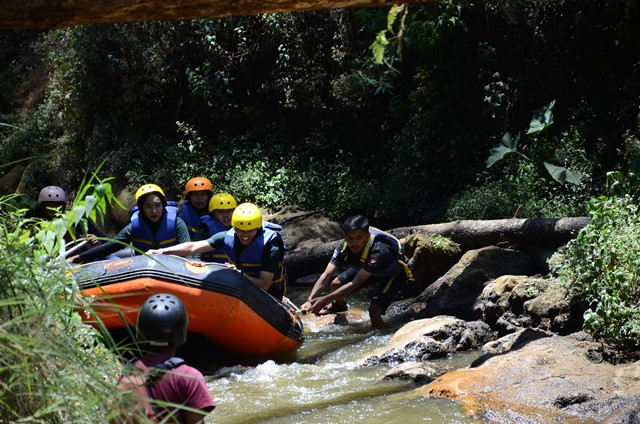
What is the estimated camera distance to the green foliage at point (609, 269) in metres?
5.78

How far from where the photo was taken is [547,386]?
5309 millimetres

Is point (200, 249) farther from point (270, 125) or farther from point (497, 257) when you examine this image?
point (270, 125)

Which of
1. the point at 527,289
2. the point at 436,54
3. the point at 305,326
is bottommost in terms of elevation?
the point at 305,326

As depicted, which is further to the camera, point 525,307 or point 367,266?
point 367,266

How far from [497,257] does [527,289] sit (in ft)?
4.77

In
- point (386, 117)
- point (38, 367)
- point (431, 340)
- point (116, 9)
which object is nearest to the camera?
point (38, 367)

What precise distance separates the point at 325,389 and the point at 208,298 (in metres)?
1.44

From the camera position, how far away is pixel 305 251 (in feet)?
36.1

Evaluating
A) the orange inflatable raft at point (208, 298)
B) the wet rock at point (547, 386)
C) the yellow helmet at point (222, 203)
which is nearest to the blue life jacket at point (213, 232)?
the yellow helmet at point (222, 203)

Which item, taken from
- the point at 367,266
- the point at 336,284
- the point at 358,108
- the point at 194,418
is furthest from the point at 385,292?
the point at 358,108

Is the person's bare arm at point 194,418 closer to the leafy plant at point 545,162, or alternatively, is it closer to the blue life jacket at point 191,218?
the blue life jacket at point 191,218

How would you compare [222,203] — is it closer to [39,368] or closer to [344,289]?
[344,289]

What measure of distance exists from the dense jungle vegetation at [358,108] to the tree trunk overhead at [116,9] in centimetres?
570

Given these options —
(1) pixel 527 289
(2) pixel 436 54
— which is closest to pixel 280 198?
(2) pixel 436 54
